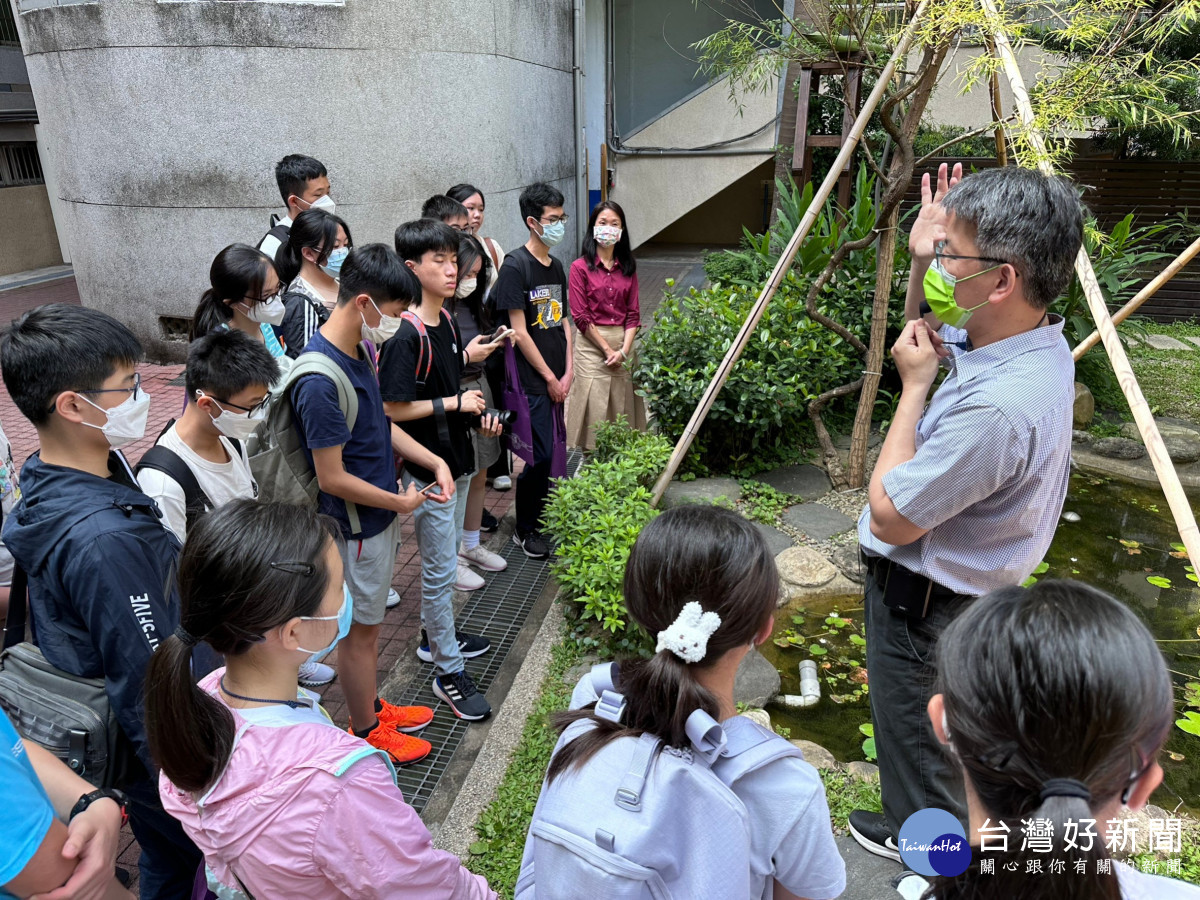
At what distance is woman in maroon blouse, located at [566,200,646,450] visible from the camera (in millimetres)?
4672

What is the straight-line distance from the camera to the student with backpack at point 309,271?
338cm

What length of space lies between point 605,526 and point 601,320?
1.56 m

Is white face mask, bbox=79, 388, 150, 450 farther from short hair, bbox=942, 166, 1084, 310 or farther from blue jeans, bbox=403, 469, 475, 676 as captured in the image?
short hair, bbox=942, 166, 1084, 310

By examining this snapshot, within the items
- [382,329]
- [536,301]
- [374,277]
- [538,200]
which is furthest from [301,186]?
[374,277]

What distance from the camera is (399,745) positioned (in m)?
2.95

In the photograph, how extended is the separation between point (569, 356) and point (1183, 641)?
3280 mm

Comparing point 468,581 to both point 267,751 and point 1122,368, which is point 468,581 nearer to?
point 267,751

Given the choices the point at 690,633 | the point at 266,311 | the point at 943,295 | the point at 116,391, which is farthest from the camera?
the point at 266,311

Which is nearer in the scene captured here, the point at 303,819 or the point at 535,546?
the point at 303,819

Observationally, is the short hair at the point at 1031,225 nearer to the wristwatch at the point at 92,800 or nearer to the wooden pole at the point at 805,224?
the wooden pole at the point at 805,224

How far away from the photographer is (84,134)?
6.95 m

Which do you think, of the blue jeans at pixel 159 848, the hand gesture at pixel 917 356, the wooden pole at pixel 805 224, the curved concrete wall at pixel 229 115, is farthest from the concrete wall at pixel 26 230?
the hand gesture at pixel 917 356

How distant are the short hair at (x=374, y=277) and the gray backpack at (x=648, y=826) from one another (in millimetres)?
1798

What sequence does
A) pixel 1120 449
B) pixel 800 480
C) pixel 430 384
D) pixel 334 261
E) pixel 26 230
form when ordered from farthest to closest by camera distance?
pixel 26 230, pixel 1120 449, pixel 800 480, pixel 334 261, pixel 430 384
